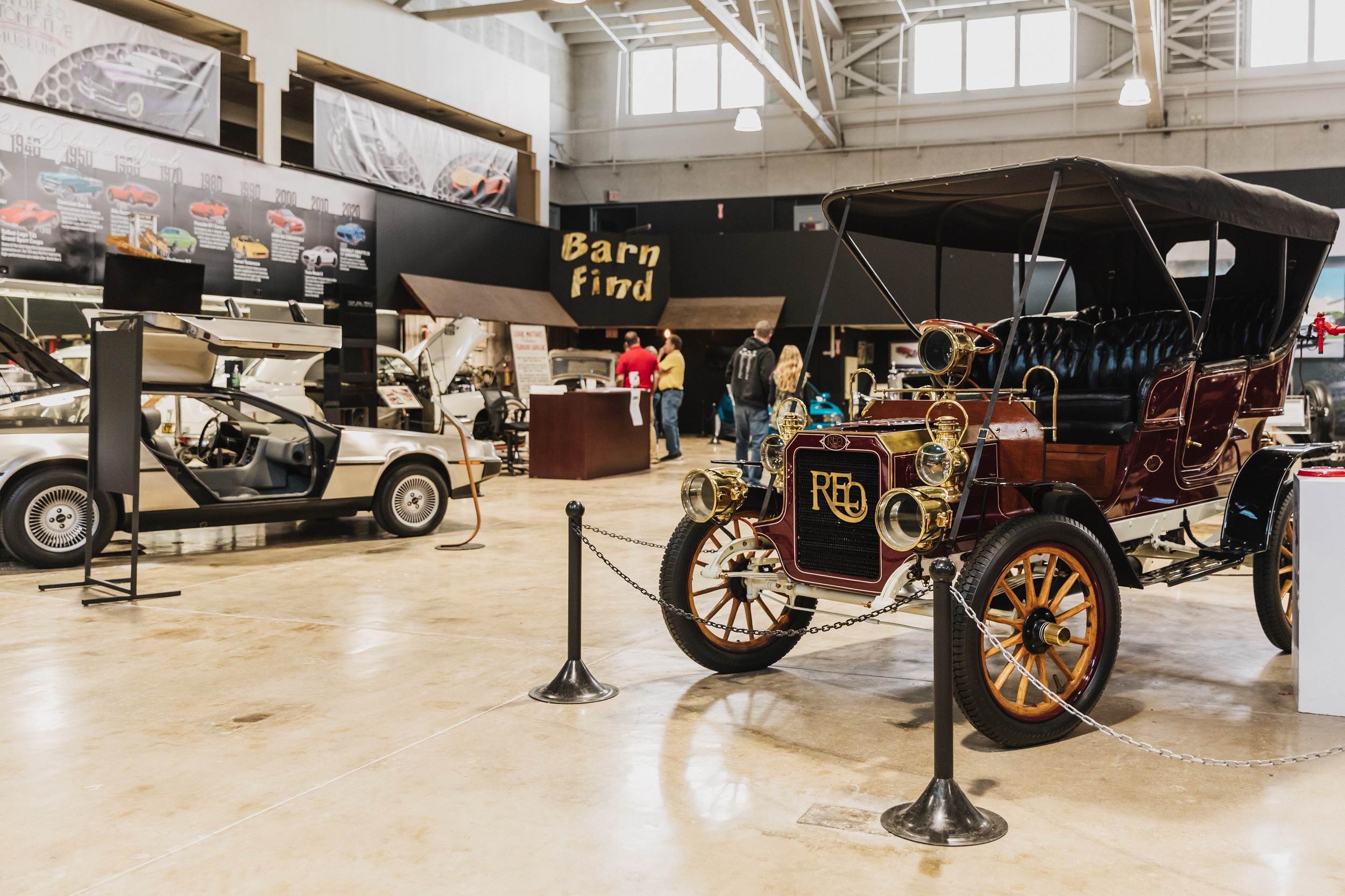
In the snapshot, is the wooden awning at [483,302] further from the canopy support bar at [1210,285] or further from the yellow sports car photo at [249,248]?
the canopy support bar at [1210,285]

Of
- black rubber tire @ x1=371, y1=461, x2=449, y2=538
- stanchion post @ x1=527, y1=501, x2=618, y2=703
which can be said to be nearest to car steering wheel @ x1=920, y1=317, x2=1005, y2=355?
stanchion post @ x1=527, y1=501, x2=618, y2=703

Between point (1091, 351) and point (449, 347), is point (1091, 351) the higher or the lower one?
the lower one

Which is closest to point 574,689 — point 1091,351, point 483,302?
point 1091,351

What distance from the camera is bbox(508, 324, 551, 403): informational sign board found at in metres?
19.1

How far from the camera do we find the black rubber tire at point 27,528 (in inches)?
273

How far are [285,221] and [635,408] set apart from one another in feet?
19.3

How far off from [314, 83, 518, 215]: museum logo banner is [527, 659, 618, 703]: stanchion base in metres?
14.0

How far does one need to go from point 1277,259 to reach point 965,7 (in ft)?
61.3

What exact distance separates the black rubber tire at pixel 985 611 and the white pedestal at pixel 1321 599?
753 millimetres

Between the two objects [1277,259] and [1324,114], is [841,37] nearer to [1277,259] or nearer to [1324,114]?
[1324,114]

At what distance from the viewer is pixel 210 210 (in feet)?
48.0

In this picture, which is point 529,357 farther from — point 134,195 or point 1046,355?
point 1046,355

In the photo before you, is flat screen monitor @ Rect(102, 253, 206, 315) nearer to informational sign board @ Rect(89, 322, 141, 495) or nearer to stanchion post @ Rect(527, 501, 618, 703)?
informational sign board @ Rect(89, 322, 141, 495)

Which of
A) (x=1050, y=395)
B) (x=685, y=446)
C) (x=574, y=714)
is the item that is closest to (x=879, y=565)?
(x=574, y=714)
